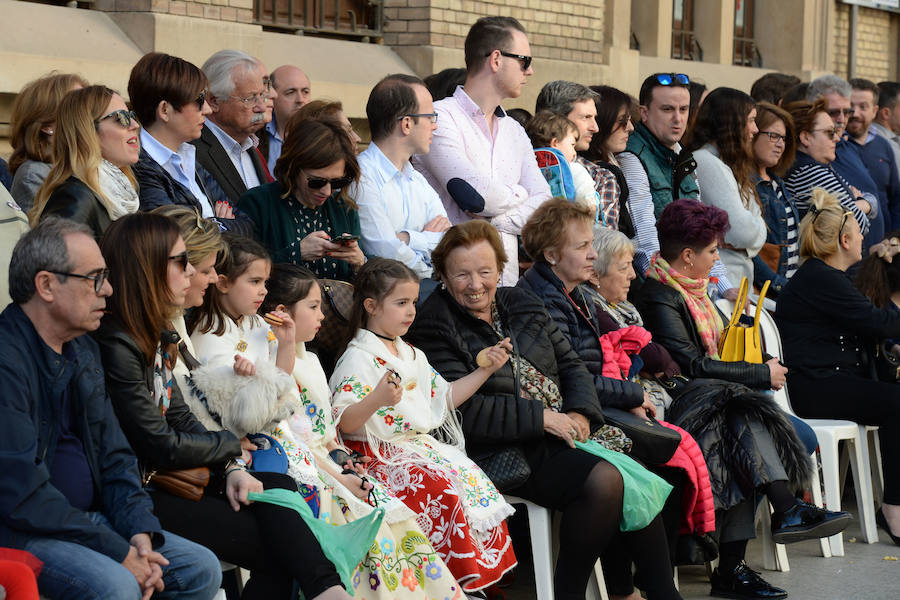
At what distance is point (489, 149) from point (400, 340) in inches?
64.6

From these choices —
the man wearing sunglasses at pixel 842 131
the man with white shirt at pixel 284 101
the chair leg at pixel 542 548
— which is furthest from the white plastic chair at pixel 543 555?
the man wearing sunglasses at pixel 842 131

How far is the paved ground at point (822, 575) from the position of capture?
18.7 feet

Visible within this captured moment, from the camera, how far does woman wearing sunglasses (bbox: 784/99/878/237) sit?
28.3 ft

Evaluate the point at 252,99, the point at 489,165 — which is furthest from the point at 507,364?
the point at 252,99

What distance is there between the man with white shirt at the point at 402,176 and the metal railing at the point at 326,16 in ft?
13.8

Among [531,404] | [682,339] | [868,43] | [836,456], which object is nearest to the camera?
[531,404]

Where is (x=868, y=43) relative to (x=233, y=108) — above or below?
above

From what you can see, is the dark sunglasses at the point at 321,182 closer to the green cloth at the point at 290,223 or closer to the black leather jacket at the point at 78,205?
the green cloth at the point at 290,223

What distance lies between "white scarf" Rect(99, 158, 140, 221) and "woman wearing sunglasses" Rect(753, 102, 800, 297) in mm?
4367

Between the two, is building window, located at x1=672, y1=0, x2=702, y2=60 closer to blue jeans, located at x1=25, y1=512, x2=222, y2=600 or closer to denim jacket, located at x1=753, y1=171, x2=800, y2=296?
denim jacket, located at x1=753, y1=171, x2=800, y2=296

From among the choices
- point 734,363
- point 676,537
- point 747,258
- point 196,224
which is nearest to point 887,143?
point 747,258

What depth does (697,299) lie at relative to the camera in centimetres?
638

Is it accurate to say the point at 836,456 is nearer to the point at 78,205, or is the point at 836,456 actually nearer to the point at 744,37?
the point at 78,205

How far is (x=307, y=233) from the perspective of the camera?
5.17m
